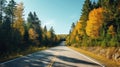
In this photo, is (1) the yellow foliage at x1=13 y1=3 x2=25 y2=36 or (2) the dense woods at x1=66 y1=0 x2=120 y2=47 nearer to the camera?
(2) the dense woods at x1=66 y1=0 x2=120 y2=47

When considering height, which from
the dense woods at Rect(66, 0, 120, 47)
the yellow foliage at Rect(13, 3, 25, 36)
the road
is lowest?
the road

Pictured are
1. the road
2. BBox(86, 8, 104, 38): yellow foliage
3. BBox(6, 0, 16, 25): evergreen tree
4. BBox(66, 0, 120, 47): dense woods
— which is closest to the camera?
the road

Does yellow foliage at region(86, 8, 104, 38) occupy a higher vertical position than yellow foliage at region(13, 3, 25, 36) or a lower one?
lower

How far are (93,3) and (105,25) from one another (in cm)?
1932

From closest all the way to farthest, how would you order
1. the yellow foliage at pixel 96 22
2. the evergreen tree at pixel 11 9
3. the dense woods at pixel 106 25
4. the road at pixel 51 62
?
the road at pixel 51 62 → the dense woods at pixel 106 25 → the yellow foliage at pixel 96 22 → the evergreen tree at pixel 11 9

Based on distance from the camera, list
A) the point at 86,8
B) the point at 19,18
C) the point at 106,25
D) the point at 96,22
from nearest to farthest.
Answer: the point at 106,25 → the point at 96,22 → the point at 86,8 → the point at 19,18

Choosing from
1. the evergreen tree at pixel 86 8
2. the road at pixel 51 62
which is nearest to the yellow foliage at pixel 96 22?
the evergreen tree at pixel 86 8

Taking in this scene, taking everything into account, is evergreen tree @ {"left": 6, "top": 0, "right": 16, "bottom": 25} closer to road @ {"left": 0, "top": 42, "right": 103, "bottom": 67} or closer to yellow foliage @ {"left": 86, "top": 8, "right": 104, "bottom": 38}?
yellow foliage @ {"left": 86, "top": 8, "right": 104, "bottom": 38}

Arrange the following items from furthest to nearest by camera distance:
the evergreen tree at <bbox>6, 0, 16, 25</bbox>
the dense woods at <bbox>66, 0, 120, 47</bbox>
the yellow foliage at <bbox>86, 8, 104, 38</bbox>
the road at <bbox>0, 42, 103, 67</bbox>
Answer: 1. the evergreen tree at <bbox>6, 0, 16, 25</bbox>
2. the yellow foliage at <bbox>86, 8, 104, 38</bbox>
3. the dense woods at <bbox>66, 0, 120, 47</bbox>
4. the road at <bbox>0, 42, 103, 67</bbox>

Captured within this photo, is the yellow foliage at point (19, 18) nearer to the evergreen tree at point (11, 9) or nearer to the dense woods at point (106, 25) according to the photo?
the evergreen tree at point (11, 9)

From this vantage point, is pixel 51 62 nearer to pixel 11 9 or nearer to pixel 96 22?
pixel 96 22

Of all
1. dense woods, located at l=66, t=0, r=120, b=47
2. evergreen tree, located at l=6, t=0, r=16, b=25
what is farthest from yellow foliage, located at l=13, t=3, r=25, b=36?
dense woods, located at l=66, t=0, r=120, b=47

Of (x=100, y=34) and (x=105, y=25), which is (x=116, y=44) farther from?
(x=100, y=34)

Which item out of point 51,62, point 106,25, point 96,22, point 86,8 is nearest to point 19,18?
point 86,8
